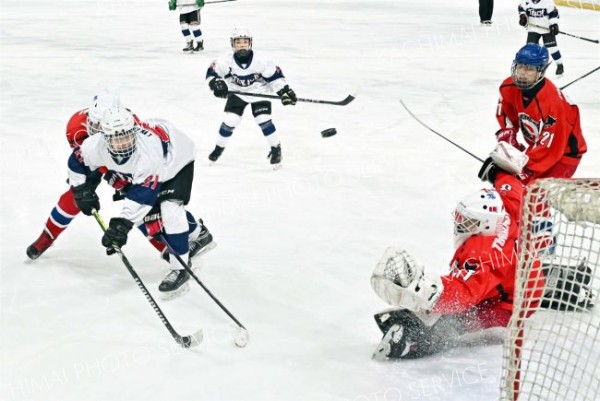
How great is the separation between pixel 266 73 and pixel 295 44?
482cm

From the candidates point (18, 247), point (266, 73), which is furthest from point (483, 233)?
point (266, 73)

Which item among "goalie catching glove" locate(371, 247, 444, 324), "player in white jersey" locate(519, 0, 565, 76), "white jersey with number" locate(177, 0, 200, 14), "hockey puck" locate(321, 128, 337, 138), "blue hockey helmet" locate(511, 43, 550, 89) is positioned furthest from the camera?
"white jersey with number" locate(177, 0, 200, 14)

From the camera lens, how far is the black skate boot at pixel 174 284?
3076 mm

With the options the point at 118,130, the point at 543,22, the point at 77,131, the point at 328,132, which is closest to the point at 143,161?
the point at 118,130

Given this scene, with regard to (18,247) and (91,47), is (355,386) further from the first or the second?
(91,47)

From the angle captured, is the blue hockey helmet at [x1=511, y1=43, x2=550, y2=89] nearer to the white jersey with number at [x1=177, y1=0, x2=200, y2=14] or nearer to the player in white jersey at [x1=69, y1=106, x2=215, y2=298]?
the player in white jersey at [x1=69, y1=106, x2=215, y2=298]

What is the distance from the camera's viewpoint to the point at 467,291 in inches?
94.9

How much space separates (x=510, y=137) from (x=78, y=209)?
6.00ft

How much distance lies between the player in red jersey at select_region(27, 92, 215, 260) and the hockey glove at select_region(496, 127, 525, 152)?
1319 millimetres

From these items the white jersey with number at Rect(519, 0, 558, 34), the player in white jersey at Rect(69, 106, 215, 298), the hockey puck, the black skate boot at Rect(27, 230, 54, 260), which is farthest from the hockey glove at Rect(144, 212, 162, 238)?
the white jersey with number at Rect(519, 0, 558, 34)

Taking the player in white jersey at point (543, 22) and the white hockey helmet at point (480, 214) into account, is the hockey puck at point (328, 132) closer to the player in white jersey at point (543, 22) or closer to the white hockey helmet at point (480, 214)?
the white hockey helmet at point (480, 214)

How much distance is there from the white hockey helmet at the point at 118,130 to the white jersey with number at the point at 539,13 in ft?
18.6

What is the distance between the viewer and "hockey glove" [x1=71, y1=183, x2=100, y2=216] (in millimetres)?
3066

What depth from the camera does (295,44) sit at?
31.1 feet
